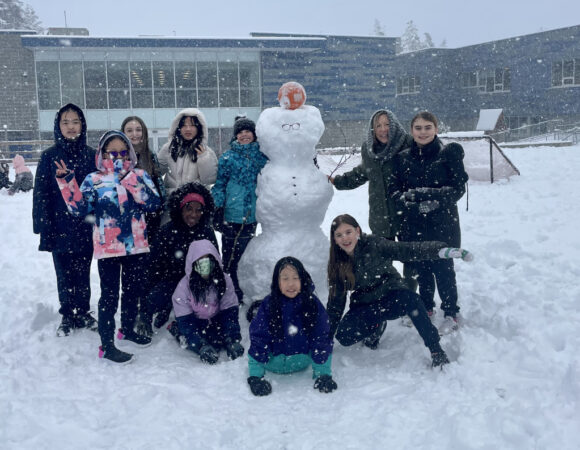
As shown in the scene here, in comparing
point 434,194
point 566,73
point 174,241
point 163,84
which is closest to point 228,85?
point 163,84

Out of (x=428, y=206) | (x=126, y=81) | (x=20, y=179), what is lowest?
(x=428, y=206)

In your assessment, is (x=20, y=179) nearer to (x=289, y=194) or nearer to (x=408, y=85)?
(x=289, y=194)

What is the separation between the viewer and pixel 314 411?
3199 mm

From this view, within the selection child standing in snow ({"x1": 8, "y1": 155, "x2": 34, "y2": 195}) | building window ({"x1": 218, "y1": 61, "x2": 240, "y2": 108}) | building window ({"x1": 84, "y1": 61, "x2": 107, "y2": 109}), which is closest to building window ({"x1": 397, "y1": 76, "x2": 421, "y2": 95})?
building window ({"x1": 218, "y1": 61, "x2": 240, "y2": 108})

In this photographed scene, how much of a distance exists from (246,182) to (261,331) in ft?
4.96

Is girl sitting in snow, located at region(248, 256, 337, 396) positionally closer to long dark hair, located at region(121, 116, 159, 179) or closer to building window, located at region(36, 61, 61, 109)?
long dark hair, located at region(121, 116, 159, 179)

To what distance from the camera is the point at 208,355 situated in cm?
385

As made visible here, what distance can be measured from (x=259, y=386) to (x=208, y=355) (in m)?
0.61

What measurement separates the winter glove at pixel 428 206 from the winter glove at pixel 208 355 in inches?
76.7

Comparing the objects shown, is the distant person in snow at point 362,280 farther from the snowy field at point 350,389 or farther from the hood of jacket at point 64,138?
the hood of jacket at point 64,138

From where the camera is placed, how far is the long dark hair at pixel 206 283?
159 inches

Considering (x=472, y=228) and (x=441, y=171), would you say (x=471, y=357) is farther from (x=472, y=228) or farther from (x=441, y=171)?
(x=472, y=228)

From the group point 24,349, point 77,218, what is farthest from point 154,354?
point 77,218

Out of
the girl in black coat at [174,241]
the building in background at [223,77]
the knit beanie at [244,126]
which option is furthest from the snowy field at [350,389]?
the building in background at [223,77]
